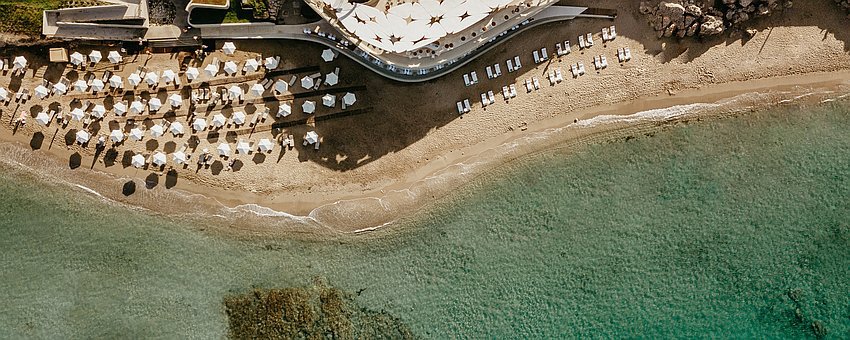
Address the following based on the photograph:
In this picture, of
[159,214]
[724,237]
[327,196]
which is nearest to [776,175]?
[724,237]

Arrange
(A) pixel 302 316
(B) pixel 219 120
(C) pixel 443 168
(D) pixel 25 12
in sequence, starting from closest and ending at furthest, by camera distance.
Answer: (D) pixel 25 12
(B) pixel 219 120
(A) pixel 302 316
(C) pixel 443 168

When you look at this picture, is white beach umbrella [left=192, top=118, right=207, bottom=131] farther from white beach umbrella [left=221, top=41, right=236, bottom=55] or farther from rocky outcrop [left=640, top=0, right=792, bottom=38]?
rocky outcrop [left=640, top=0, right=792, bottom=38]

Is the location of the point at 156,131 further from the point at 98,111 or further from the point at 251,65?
the point at 251,65

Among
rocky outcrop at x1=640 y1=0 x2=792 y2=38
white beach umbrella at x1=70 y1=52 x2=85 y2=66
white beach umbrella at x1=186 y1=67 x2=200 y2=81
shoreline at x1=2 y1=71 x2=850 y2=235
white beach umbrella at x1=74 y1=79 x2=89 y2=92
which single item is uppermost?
rocky outcrop at x1=640 y1=0 x2=792 y2=38

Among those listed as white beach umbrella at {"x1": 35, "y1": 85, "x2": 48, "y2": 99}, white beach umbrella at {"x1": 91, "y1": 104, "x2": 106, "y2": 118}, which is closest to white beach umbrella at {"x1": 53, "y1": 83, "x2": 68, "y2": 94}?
white beach umbrella at {"x1": 35, "y1": 85, "x2": 48, "y2": 99}

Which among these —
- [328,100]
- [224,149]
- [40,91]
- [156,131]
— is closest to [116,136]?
[156,131]
